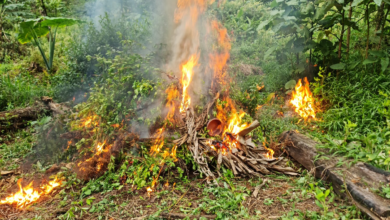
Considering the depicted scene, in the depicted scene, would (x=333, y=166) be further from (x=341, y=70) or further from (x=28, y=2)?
(x=28, y=2)

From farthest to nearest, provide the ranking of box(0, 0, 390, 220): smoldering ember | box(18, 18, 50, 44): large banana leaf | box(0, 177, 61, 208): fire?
box(18, 18, 50, 44): large banana leaf → box(0, 177, 61, 208): fire → box(0, 0, 390, 220): smoldering ember

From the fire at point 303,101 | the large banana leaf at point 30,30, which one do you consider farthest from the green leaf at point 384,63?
the large banana leaf at point 30,30

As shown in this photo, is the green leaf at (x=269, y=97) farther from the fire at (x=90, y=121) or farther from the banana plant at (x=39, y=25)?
the banana plant at (x=39, y=25)

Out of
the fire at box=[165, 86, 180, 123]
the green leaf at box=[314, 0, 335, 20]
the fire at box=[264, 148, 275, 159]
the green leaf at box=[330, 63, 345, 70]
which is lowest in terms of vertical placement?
the fire at box=[264, 148, 275, 159]

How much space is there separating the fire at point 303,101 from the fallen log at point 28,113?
5199 mm

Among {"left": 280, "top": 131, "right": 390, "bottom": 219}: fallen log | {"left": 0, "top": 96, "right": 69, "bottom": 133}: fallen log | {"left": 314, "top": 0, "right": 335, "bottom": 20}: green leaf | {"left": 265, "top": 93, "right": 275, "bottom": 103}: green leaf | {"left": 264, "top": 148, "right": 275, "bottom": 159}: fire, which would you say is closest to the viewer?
{"left": 280, "top": 131, "right": 390, "bottom": 219}: fallen log

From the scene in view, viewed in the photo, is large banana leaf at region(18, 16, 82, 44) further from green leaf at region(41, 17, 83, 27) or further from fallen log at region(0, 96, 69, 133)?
fallen log at region(0, 96, 69, 133)

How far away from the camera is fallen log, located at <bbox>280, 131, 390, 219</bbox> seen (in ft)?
8.24

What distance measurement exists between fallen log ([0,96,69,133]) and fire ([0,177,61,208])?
224 cm

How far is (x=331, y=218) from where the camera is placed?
103 inches

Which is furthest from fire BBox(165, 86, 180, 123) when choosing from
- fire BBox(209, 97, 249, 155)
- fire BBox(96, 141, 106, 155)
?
fire BBox(96, 141, 106, 155)

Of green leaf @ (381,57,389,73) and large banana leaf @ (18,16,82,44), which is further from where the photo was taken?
large banana leaf @ (18,16,82,44)

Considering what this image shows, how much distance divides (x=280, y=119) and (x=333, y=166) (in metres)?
1.89

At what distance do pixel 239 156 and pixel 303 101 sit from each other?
87.0 inches
